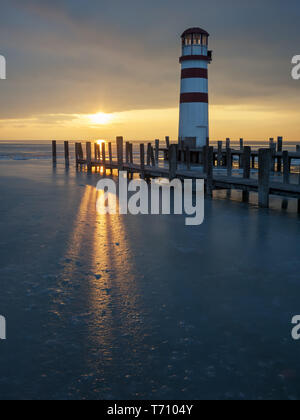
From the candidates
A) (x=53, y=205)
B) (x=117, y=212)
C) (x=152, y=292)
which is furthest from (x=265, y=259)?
(x=53, y=205)

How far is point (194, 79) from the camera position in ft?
71.8

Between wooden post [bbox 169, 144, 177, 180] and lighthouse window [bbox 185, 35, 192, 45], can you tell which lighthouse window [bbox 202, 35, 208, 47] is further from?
wooden post [bbox 169, 144, 177, 180]

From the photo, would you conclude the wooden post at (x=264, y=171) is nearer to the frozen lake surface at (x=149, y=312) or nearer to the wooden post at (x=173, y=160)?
the frozen lake surface at (x=149, y=312)

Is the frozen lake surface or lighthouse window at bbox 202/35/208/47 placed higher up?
lighthouse window at bbox 202/35/208/47

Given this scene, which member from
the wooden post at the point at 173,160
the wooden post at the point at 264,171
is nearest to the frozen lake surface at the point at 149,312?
the wooden post at the point at 264,171

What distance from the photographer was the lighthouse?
21.9m

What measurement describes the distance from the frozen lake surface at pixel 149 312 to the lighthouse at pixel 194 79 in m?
15.5

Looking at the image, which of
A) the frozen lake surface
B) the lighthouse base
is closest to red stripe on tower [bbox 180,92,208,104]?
the lighthouse base

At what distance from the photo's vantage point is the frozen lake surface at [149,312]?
3.01 metres

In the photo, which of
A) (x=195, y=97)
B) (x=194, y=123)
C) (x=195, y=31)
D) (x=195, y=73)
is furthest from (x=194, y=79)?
(x=195, y=31)

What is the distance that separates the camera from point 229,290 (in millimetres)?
4777

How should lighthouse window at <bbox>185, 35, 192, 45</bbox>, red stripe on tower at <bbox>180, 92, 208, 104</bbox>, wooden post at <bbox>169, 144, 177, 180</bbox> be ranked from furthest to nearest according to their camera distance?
red stripe on tower at <bbox>180, 92, 208, 104</bbox>, lighthouse window at <bbox>185, 35, 192, 45</bbox>, wooden post at <bbox>169, 144, 177, 180</bbox>

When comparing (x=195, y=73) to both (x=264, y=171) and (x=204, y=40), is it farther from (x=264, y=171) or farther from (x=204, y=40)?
(x=264, y=171)

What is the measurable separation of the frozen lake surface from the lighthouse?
50.8 ft
